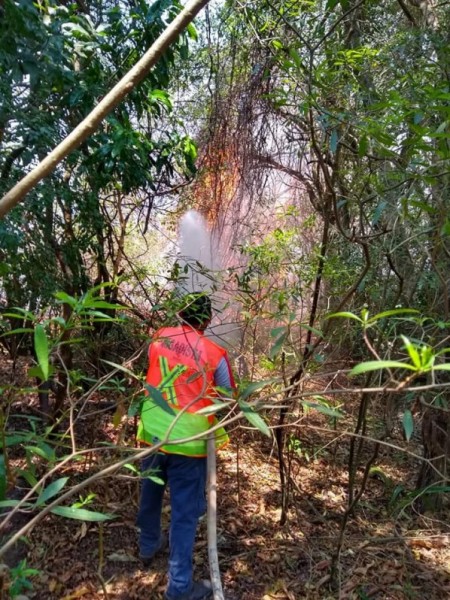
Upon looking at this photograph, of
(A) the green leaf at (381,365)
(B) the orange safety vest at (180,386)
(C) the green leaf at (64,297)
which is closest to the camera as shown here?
(A) the green leaf at (381,365)

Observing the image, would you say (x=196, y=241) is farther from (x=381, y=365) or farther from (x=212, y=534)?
(x=381, y=365)

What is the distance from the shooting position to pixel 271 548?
2.59 metres

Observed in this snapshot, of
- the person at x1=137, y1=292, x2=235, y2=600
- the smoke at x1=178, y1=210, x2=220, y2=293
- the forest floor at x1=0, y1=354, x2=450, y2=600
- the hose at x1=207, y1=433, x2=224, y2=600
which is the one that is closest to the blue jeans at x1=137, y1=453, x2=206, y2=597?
the person at x1=137, y1=292, x2=235, y2=600

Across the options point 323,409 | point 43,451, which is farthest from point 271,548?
point 43,451

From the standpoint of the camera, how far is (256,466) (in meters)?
3.42

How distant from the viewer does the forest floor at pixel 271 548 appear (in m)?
2.29

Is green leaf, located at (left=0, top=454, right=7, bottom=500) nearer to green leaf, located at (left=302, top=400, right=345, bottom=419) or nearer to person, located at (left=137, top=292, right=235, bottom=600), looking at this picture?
green leaf, located at (left=302, top=400, right=345, bottom=419)

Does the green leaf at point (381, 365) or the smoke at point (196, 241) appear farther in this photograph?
the smoke at point (196, 241)

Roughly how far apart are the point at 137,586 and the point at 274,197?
3.13 meters

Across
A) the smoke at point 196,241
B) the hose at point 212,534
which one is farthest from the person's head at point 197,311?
the smoke at point 196,241

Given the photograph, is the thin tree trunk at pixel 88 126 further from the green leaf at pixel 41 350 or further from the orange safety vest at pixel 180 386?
the orange safety vest at pixel 180 386

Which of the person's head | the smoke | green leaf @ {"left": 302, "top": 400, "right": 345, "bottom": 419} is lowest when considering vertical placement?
green leaf @ {"left": 302, "top": 400, "right": 345, "bottom": 419}

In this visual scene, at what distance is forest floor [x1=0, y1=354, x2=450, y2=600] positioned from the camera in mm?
2291

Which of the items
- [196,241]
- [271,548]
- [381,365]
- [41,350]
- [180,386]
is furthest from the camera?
[196,241]
